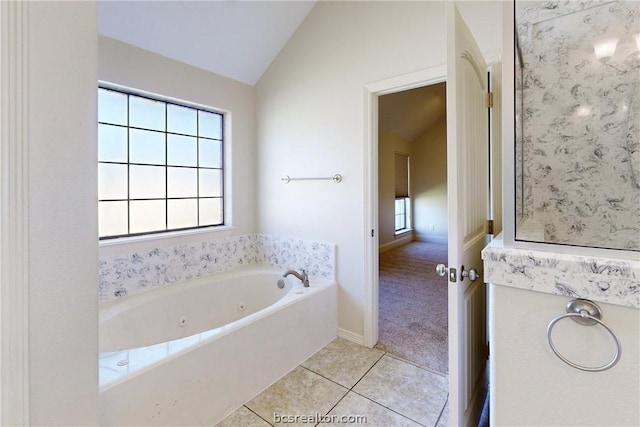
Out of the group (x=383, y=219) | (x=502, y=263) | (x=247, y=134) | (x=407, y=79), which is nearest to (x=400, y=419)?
(x=502, y=263)

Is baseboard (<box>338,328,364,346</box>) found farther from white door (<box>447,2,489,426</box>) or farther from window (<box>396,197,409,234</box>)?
window (<box>396,197,409,234</box>)

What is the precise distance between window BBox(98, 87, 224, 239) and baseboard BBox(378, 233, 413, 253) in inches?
144

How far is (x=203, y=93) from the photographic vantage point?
2467mm

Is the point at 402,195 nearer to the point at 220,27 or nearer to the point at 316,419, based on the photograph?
the point at 220,27

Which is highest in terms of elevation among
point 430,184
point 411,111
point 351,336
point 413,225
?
point 411,111

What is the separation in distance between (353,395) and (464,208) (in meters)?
1.29

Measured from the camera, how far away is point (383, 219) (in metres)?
5.54

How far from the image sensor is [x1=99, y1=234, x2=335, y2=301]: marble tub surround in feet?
6.64

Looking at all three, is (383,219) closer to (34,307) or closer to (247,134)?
(247,134)

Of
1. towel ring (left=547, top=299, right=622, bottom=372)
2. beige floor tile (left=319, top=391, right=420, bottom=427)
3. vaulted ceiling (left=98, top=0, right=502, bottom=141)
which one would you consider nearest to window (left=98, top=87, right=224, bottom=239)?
vaulted ceiling (left=98, top=0, right=502, bottom=141)

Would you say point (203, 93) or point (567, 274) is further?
point (203, 93)

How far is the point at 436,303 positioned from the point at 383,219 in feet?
8.63

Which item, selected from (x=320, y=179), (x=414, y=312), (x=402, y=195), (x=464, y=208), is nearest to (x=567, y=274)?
(x=464, y=208)

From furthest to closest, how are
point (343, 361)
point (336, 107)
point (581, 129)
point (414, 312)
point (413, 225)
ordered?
point (413, 225), point (414, 312), point (336, 107), point (343, 361), point (581, 129)
